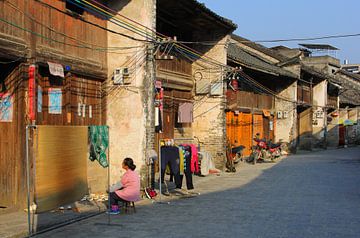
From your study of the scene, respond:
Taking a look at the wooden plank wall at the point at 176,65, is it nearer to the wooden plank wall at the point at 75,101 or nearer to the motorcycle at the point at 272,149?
the wooden plank wall at the point at 75,101

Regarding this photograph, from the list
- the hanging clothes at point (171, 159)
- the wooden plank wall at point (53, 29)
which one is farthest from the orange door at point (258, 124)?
the wooden plank wall at point (53, 29)

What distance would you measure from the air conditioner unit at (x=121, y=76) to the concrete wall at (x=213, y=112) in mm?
6616

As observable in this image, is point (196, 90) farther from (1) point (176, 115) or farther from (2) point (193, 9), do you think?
(2) point (193, 9)

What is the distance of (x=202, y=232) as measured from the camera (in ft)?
26.7

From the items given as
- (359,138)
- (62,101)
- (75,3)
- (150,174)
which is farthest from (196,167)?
(359,138)

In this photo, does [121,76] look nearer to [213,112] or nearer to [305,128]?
[213,112]

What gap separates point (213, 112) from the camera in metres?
18.9

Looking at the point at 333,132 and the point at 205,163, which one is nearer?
the point at 205,163

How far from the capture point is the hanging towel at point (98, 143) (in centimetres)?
1084

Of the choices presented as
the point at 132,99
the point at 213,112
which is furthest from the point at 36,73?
the point at 213,112

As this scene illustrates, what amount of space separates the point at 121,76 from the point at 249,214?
16.9ft

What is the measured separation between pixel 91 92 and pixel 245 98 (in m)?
13.3

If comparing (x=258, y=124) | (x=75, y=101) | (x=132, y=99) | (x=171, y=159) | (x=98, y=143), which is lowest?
(x=171, y=159)

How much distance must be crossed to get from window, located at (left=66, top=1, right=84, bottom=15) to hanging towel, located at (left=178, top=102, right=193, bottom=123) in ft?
20.4
